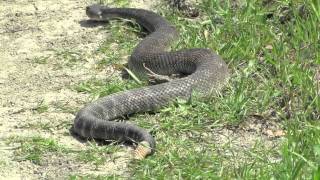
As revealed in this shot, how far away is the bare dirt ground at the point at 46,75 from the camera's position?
20.0 ft

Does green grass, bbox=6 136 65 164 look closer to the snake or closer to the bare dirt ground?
the bare dirt ground

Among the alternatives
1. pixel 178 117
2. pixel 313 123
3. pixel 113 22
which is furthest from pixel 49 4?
pixel 313 123

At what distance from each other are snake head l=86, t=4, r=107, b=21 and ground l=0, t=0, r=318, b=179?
0.46 ft

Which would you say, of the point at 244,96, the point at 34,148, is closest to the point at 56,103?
the point at 34,148

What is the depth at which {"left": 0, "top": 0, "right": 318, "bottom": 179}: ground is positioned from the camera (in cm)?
607

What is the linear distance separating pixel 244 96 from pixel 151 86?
2.86 feet

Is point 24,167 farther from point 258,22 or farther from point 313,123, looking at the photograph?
point 258,22

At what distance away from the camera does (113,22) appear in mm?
9266

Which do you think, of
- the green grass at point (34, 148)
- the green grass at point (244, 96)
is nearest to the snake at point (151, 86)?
the green grass at point (244, 96)

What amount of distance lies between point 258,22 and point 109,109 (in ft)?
7.08

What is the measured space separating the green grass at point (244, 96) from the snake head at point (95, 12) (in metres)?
0.21

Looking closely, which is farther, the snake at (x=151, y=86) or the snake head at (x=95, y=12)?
the snake head at (x=95, y=12)

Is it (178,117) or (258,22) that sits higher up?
(258,22)

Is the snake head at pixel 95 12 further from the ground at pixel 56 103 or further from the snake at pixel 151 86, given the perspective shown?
the snake at pixel 151 86
